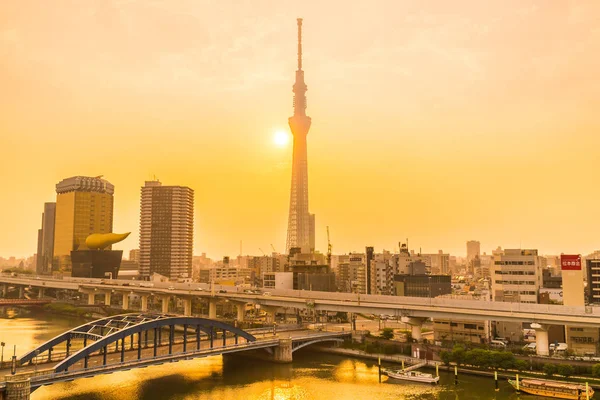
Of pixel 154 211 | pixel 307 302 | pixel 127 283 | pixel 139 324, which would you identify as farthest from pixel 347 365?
pixel 154 211

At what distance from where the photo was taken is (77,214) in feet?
554

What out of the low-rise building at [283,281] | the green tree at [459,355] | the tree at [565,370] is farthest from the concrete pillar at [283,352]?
the low-rise building at [283,281]

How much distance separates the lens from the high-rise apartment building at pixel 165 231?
173500mm

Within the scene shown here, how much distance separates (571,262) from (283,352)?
31.6 meters

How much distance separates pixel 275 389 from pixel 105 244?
370 ft

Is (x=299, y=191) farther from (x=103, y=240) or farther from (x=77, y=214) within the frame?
(x=77, y=214)

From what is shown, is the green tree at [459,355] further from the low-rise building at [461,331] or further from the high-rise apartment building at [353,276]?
the high-rise apartment building at [353,276]

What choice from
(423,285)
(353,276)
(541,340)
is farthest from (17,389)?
(353,276)

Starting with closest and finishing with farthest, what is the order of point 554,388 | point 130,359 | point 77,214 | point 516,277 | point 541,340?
point 554,388, point 130,359, point 541,340, point 516,277, point 77,214

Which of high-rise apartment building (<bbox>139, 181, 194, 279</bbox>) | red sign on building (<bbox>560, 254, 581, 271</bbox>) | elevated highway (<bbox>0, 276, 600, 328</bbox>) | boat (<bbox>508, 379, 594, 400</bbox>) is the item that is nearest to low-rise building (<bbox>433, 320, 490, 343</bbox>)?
elevated highway (<bbox>0, 276, 600, 328</bbox>)

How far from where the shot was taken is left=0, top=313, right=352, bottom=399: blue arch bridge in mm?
34406

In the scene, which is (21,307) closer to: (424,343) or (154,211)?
(154,211)

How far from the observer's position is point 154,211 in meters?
177

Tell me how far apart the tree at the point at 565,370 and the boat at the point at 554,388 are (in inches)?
98.1
